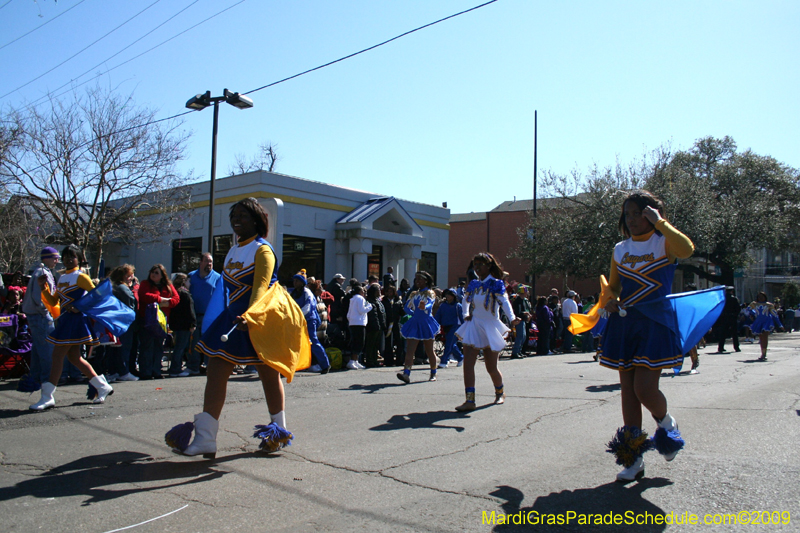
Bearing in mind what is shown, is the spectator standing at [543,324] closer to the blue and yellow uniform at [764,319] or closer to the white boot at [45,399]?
the blue and yellow uniform at [764,319]

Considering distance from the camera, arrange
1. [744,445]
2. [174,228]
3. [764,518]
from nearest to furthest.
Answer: [764,518] → [744,445] → [174,228]

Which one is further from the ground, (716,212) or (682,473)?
(716,212)

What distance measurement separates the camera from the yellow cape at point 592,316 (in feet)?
14.5

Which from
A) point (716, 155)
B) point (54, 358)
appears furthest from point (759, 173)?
point (54, 358)

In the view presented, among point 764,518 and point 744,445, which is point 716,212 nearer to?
point 744,445

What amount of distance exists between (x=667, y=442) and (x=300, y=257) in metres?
19.3

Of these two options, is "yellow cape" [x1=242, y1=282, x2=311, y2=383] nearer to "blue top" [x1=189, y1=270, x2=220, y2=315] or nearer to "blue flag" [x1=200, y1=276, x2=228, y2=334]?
"blue flag" [x1=200, y1=276, x2=228, y2=334]

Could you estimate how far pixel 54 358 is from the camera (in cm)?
630

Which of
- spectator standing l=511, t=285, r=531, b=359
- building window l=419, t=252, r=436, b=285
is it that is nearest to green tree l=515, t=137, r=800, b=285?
building window l=419, t=252, r=436, b=285

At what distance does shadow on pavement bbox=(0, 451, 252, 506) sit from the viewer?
3721mm

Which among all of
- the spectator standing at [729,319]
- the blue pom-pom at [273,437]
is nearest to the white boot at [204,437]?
the blue pom-pom at [273,437]

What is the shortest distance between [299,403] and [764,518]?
504cm

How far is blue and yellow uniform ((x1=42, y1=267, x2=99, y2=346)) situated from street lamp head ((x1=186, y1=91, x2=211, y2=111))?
887 centimetres

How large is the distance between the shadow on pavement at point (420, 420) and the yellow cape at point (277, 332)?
161cm
